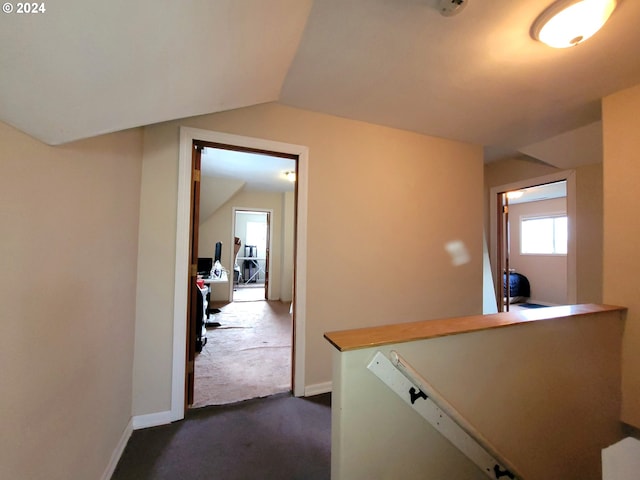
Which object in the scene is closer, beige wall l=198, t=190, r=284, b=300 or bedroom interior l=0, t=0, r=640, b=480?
bedroom interior l=0, t=0, r=640, b=480

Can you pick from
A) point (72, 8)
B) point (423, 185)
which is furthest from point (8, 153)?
point (423, 185)

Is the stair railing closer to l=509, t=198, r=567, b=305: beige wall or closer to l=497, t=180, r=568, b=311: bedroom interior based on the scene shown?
l=497, t=180, r=568, b=311: bedroom interior

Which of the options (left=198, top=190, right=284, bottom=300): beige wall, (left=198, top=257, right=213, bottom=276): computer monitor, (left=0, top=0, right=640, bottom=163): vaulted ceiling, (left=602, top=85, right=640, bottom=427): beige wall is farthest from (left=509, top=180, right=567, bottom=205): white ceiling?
(left=198, top=257, right=213, bottom=276): computer monitor

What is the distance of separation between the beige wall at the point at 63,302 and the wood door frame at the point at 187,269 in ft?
1.05

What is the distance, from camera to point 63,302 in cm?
99

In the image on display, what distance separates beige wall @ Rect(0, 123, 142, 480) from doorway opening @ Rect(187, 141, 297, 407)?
61cm

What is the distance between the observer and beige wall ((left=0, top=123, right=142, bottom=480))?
0.75 meters

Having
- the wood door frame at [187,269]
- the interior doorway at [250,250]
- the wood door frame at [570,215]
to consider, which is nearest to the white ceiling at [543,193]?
the wood door frame at [570,215]

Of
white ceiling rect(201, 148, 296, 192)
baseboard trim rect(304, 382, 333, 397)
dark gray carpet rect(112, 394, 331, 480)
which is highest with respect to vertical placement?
white ceiling rect(201, 148, 296, 192)

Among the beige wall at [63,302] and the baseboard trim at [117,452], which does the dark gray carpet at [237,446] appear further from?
the beige wall at [63,302]

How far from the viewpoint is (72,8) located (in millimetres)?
589

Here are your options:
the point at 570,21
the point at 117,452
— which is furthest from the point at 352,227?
the point at 117,452

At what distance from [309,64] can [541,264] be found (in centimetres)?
745

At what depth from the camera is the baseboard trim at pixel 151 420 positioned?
174 centimetres
